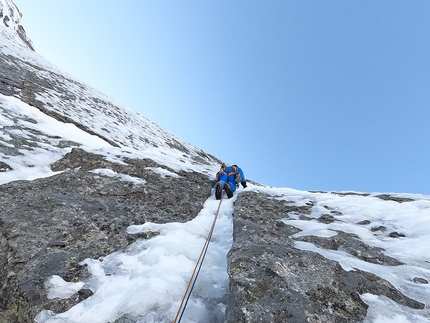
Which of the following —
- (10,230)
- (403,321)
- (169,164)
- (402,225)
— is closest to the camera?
(403,321)

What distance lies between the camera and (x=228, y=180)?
923cm

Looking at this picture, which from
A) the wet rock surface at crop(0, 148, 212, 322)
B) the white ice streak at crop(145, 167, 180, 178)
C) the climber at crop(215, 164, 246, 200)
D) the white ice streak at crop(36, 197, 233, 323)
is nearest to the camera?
the white ice streak at crop(36, 197, 233, 323)

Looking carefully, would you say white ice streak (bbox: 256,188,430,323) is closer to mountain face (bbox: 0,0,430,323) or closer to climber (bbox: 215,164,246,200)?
mountain face (bbox: 0,0,430,323)

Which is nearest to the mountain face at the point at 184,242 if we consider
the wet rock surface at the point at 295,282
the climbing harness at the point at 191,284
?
the wet rock surface at the point at 295,282

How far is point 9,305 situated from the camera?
298cm

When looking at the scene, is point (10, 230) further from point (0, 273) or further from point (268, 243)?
point (268, 243)

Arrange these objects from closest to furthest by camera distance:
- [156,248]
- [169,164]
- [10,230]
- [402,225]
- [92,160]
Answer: [10,230] → [156,248] → [402,225] → [92,160] → [169,164]

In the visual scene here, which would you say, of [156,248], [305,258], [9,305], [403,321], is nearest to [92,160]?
[156,248]

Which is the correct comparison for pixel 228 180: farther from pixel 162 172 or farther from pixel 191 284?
pixel 191 284

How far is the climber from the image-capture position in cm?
812

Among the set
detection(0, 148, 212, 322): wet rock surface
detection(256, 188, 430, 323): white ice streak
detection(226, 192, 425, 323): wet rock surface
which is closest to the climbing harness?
detection(226, 192, 425, 323): wet rock surface

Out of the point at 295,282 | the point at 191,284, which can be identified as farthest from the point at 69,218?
the point at 295,282

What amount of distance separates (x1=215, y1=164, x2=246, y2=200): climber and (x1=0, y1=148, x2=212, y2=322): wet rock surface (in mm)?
690

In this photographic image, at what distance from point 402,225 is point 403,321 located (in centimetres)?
329
